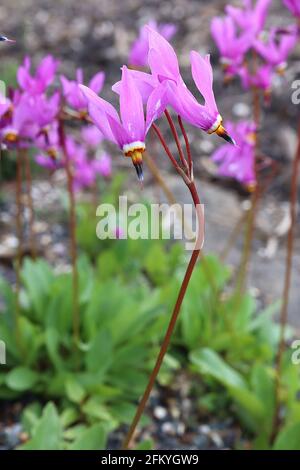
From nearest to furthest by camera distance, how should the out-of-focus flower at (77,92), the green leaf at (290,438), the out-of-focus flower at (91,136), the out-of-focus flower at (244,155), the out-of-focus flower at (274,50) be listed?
the out-of-focus flower at (77,92), the green leaf at (290,438), the out-of-focus flower at (274,50), the out-of-focus flower at (244,155), the out-of-focus flower at (91,136)

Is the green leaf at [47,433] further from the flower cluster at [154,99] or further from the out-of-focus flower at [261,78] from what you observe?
the out-of-focus flower at [261,78]

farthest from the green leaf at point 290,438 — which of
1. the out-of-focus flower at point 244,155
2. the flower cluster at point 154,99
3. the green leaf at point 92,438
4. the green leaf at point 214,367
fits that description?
the flower cluster at point 154,99

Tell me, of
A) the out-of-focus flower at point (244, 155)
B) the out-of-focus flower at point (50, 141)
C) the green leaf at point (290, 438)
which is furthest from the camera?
the out-of-focus flower at point (244, 155)


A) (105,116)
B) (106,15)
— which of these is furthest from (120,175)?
(106,15)

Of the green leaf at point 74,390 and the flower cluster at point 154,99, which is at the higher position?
the flower cluster at point 154,99

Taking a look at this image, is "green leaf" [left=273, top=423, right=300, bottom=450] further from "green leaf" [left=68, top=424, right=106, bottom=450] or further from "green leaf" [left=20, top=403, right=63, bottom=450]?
"green leaf" [left=20, top=403, right=63, bottom=450]

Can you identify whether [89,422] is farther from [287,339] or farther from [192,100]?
[192,100]
